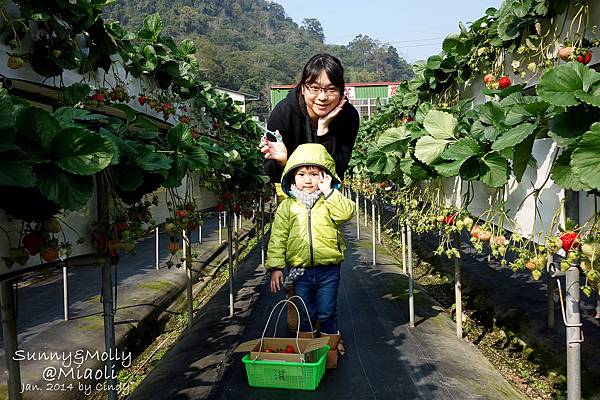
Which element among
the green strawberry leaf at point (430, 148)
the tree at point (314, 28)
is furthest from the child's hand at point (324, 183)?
the tree at point (314, 28)

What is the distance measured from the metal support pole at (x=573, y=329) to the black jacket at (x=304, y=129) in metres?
1.63

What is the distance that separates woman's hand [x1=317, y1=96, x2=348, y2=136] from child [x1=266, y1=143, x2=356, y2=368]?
0.78 ft

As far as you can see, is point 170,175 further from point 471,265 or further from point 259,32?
point 259,32

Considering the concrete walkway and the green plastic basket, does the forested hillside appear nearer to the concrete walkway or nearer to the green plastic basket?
the concrete walkway

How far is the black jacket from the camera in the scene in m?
3.16

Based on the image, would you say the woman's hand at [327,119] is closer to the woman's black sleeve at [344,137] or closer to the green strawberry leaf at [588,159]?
the woman's black sleeve at [344,137]

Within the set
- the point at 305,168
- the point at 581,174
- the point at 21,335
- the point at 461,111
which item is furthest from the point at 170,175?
the point at 21,335

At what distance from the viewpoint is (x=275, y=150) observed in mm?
3082

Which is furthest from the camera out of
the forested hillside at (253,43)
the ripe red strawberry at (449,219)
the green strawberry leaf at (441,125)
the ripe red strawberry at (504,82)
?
the forested hillside at (253,43)

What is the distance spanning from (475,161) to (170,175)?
4.20ft

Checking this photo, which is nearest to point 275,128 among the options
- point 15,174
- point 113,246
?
point 113,246

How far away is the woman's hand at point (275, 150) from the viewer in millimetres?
3080

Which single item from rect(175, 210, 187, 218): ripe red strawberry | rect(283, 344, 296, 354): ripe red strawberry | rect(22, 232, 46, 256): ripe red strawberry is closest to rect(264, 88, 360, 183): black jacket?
rect(175, 210, 187, 218): ripe red strawberry

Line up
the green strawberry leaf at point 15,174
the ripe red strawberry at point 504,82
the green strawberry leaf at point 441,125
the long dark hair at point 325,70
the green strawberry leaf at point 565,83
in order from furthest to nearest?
1. the long dark hair at point 325,70
2. the ripe red strawberry at point 504,82
3. the green strawberry leaf at point 441,125
4. the green strawberry leaf at point 565,83
5. the green strawberry leaf at point 15,174
